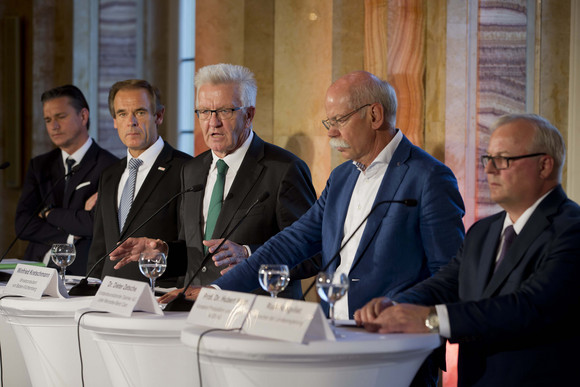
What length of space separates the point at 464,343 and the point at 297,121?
312cm

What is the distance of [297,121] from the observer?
18.9 feet

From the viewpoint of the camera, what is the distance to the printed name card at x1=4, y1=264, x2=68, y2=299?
11.9 ft

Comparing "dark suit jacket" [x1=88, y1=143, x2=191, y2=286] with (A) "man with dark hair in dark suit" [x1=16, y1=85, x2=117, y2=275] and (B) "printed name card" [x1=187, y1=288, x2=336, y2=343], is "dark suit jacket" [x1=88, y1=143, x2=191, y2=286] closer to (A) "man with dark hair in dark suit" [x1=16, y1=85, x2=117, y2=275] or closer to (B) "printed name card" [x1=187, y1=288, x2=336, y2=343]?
(A) "man with dark hair in dark suit" [x1=16, y1=85, x2=117, y2=275]

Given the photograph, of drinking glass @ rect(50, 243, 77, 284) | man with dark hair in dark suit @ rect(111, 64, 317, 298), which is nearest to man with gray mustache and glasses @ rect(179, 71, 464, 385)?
man with dark hair in dark suit @ rect(111, 64, 317, 298)

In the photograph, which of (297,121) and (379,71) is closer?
(379,71)

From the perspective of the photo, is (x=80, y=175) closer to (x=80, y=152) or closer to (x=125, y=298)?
(x=80, y=152)

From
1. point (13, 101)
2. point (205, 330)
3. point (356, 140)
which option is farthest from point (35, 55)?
point (205, 330)

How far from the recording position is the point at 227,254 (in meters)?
3.85

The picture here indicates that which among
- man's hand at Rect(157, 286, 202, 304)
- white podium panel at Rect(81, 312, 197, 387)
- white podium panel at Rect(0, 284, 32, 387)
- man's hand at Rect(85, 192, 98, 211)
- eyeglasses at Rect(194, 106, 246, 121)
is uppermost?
eyeglasses at Rect(194, 106, 246, 121)

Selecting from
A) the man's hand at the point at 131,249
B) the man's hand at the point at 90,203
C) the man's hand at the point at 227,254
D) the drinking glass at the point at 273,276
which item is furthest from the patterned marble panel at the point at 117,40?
the drinking glass at the point at 273,276

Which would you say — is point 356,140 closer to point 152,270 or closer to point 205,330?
point 152,270

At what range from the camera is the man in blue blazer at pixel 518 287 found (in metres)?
2.62

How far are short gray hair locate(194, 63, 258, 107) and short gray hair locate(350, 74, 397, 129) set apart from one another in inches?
37.2

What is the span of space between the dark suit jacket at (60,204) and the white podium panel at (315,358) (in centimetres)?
284
